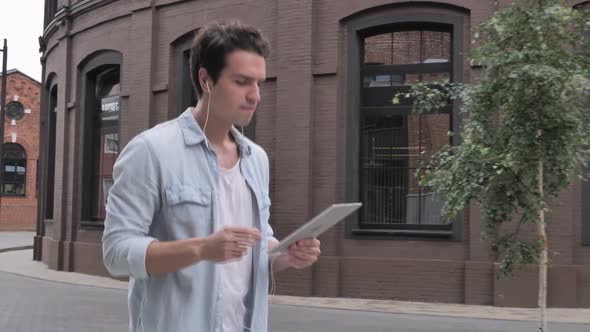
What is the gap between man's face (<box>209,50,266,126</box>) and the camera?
234 cm

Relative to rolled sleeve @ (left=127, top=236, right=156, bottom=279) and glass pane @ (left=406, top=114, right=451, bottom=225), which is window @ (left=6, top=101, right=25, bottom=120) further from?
rolled sleeve @ (left=127, top=236, right=156, bottom=279)

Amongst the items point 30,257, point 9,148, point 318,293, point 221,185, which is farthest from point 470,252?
point 9,148

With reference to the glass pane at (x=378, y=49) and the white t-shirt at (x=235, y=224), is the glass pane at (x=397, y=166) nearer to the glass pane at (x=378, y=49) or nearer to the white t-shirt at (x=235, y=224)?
the glass pane at (x=378, y=49)

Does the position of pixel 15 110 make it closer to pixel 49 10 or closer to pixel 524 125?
pixel 49 10

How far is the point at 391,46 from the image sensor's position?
14.2 meters

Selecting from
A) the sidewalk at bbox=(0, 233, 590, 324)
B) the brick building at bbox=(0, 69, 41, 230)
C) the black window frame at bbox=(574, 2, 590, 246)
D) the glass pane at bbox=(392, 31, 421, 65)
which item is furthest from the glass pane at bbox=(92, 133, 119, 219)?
the brick building at bbox=(0, 69, 41, 230)

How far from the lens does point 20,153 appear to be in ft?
140

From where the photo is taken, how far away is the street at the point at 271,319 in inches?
405

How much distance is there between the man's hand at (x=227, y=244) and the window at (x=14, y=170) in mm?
42559

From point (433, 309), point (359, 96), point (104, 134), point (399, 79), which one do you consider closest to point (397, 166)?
point (359, 96)

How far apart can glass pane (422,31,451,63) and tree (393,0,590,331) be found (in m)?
5.49

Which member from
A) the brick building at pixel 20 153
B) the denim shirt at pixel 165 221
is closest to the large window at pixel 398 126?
the denim shirt at pixel 165 221

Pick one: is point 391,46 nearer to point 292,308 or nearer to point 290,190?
point 290,190

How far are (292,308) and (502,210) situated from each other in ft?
17.2
